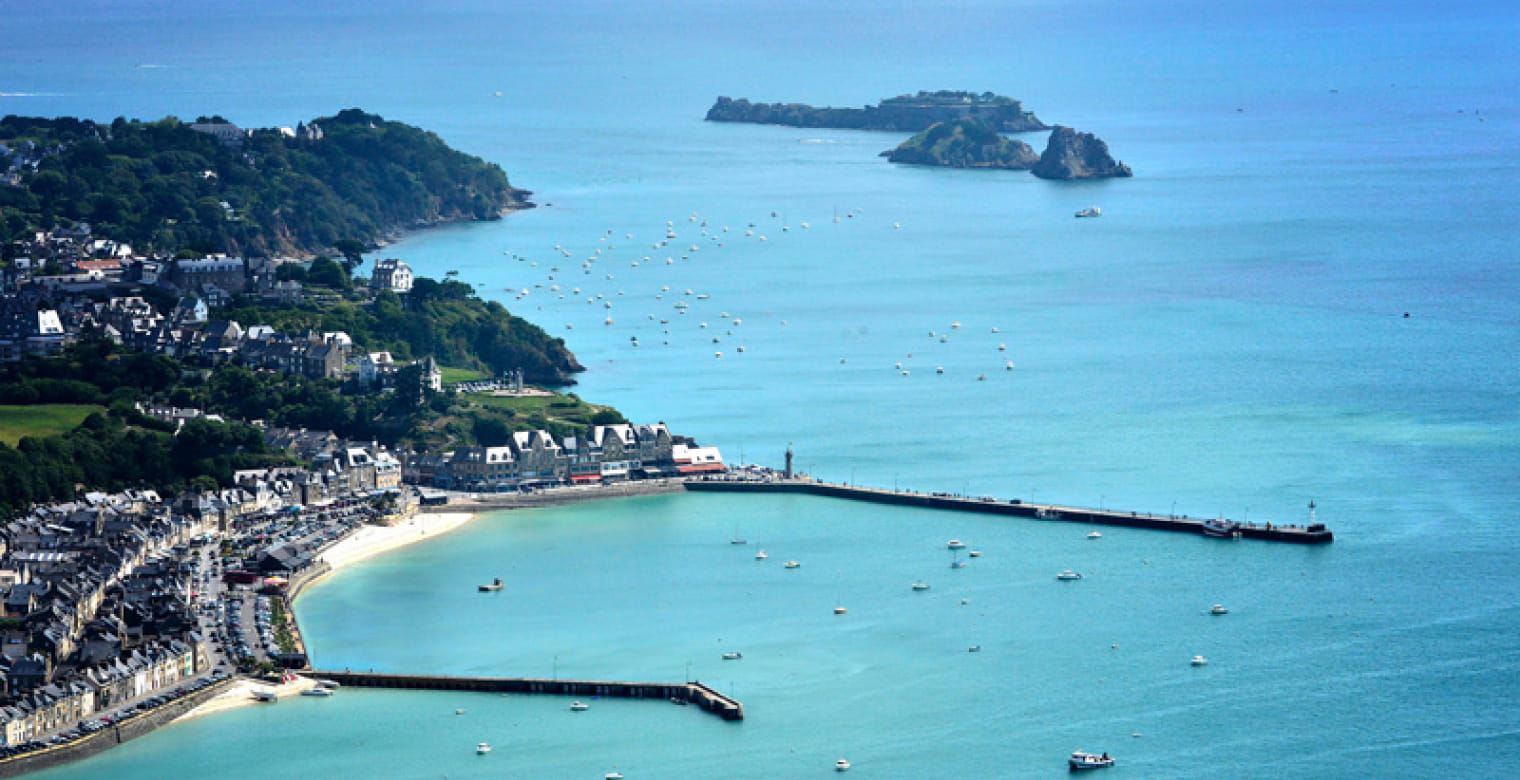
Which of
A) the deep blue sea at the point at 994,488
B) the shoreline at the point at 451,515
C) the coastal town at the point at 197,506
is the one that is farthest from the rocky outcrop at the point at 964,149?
the shoreline at the point at 451,515

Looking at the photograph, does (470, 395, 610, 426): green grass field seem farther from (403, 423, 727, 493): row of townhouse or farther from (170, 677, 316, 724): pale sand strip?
(170, 677, 316, 724): pale sand strip

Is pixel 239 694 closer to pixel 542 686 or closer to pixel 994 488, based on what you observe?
pixel 542 686

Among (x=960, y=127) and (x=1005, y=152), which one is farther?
(x=960, y=127)

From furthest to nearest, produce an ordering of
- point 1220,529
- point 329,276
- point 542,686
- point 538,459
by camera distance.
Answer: point 329,276 < point 538,459 < point 1220,529 < point 542,686

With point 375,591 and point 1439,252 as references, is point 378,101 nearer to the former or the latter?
point 1439,252

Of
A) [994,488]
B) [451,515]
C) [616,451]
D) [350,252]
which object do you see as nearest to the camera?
[451,515]

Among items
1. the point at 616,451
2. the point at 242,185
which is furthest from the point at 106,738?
the point at 242,185

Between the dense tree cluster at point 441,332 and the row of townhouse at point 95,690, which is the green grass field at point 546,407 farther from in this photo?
the row of townhouse at point 95,690
